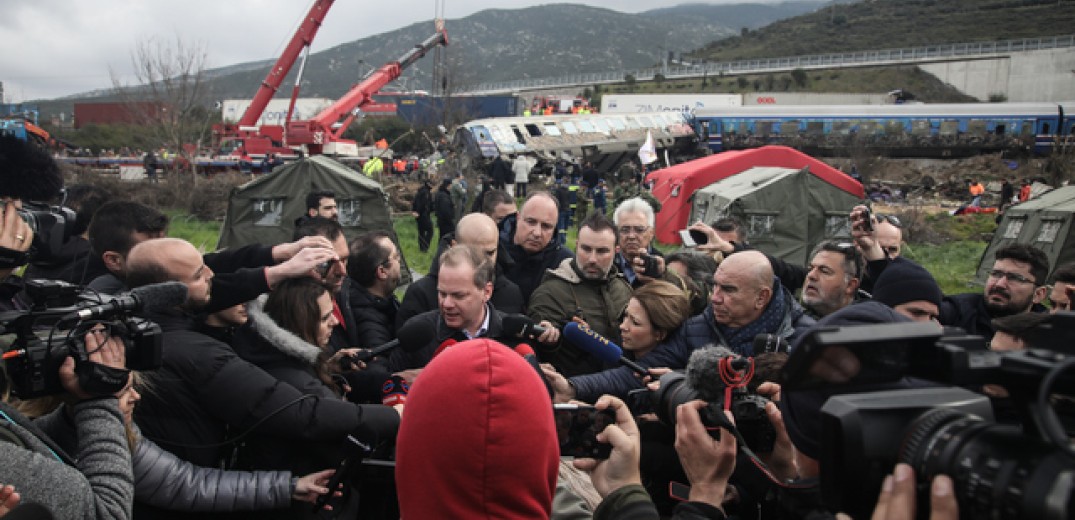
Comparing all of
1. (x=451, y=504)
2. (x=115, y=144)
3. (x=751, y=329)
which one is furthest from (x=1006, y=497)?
(x=115, y=144)

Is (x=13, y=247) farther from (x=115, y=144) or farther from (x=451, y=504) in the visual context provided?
(x=115, y=144)

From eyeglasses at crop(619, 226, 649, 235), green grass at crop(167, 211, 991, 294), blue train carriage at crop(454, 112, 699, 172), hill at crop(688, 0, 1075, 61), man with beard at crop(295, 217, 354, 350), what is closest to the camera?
man with beard at crop(295, 217, 354, 350)

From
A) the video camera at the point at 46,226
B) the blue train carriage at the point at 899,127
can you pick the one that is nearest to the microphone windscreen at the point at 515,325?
the video camera at the point at 46,226

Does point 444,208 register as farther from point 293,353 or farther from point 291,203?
point 293,353

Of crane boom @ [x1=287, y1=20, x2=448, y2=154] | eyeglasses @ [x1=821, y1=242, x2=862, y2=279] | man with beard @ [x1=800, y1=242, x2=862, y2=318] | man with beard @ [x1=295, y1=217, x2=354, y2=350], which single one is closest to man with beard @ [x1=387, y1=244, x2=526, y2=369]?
man with beard @ [x1=295, y1=217, x2=354, y2=350]

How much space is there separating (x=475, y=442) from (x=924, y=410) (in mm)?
854

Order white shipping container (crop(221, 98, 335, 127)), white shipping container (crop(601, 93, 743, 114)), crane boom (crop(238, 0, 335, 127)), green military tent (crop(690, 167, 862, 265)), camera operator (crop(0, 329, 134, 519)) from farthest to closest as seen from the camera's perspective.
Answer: white shipping container (crop(221, 98, 335, 127)) → white shipping container (crop(601, 93, 743, 114)) → crane boom (crop(238, 0, 335, 127)) → green military tent (crop(690, 167, 862, 265)) → camera operator (crop(0, 329, 134, 519))

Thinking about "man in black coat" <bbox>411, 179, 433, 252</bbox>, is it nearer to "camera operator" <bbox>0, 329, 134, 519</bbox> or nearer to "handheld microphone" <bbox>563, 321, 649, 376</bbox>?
"handheld microphone" <bbox>563, 321, 649, 376</bbox>

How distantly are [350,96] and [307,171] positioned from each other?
1656cm

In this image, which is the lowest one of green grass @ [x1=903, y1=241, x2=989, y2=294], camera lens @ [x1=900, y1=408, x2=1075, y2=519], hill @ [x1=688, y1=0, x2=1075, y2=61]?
green grass @ [x1=903, y1=241, x2=989, y2=294]

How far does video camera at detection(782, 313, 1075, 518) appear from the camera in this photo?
1.08 meters

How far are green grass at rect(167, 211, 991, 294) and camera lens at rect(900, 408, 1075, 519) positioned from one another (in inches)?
437

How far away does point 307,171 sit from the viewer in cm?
1094

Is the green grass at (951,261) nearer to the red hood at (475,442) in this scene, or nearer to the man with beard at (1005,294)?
the man with beard at (1005,294)
